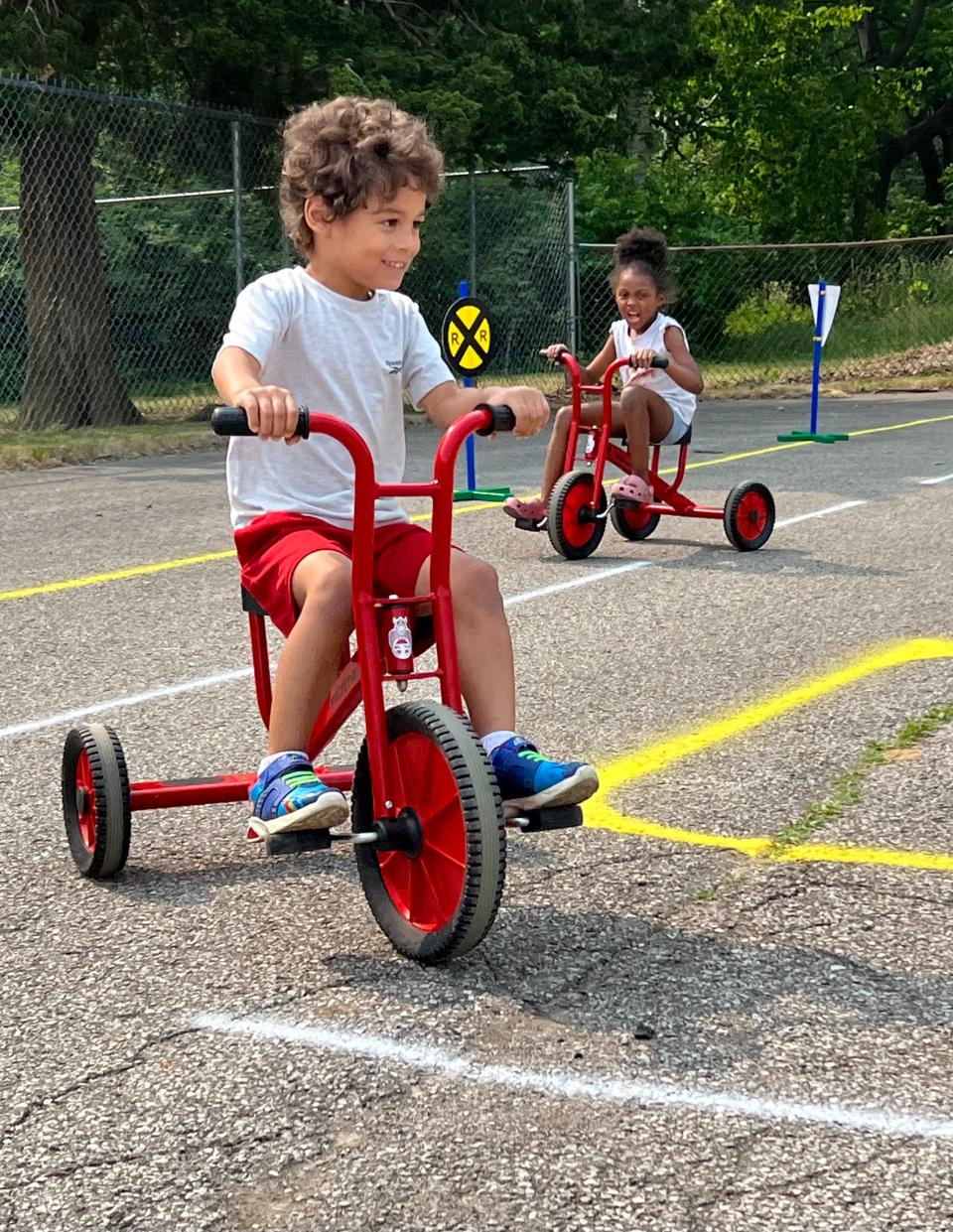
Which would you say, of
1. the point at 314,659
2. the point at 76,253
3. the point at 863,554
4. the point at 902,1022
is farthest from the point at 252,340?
the point at 76,253

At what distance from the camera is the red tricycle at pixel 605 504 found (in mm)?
8586

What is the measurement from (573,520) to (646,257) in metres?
Result: 1.55

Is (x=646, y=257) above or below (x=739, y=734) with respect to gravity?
above

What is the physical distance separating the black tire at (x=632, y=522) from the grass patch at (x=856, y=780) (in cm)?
400

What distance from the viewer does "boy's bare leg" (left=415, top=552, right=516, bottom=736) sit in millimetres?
3607

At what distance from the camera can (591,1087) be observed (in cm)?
285

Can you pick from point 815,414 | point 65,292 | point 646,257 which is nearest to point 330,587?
point 646,257

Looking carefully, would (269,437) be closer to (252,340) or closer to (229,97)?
(252,340)

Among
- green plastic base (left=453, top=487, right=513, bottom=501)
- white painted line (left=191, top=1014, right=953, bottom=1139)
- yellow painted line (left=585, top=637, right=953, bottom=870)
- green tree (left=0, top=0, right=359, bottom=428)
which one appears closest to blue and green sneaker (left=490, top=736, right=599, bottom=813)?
white painted line (left=191, top=1014, right=953, bottom=1139)

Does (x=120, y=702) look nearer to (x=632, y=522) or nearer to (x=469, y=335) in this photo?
(x=632, y=522)

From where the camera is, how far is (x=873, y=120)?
107 ft

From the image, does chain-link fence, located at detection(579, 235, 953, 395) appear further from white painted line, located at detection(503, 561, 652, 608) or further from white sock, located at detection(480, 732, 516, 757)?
white sock, located at detection(480, 732, 516, 757)

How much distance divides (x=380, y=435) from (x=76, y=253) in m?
12.9

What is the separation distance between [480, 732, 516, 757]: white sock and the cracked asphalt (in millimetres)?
368
